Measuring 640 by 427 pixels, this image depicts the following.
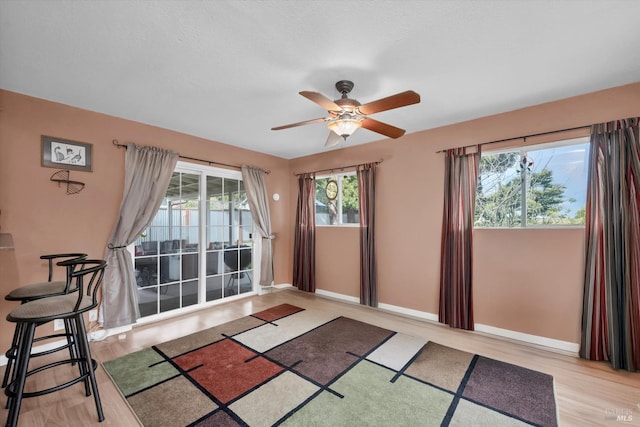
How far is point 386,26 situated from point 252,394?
9.22 ft

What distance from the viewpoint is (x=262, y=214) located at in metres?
4.75

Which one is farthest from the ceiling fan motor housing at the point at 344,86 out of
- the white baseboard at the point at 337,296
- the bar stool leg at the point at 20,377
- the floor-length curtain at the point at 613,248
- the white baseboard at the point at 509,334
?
the white baseboard at the point at 337,296

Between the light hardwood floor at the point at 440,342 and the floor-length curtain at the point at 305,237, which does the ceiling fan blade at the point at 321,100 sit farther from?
the floor-length curtain at the point at 305,237

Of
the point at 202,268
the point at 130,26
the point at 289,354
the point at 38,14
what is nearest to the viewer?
the point at 38,14

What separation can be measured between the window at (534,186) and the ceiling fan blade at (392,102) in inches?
73.4

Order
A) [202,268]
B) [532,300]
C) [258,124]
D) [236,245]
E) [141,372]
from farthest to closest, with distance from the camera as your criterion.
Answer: [236,245]
[202,268]
[258,124]
[532,300]
[141,372]

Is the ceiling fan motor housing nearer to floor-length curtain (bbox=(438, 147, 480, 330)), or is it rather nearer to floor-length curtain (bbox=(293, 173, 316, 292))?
floor-length curtain (bbox=(438, 147, 480, 330))

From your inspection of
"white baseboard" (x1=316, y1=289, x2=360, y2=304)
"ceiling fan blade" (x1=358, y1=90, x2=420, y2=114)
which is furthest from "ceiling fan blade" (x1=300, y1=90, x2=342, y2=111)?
"white baseboard" (x1=316, y1=289, x2=360, y2=304)

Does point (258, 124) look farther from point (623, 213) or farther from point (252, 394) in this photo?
point (623, 213)

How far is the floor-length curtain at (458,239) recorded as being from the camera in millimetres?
3238

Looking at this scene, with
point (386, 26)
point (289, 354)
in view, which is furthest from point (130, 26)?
point (289, 354)

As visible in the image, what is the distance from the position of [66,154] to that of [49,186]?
37 centimetres

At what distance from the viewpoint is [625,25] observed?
1730mm

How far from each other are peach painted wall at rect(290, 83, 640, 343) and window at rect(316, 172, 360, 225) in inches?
10.2
